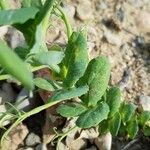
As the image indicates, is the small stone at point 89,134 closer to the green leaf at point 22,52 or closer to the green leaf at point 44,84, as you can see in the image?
the green leaf at point 44,84

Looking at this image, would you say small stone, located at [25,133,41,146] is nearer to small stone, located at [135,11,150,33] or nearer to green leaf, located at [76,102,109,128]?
green leaf, located at [76,102,109,128]

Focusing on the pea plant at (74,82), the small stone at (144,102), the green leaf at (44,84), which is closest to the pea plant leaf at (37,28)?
the pea plant at (74,82)

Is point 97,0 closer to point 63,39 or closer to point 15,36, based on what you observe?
point 63,39

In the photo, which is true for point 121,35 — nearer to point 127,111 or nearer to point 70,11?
point 70,11

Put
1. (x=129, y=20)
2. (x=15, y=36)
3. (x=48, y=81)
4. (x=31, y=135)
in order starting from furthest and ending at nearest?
(x=129, y=20) → (x=15, y=36) → (x=31, y=135) → (x=48, y=81)

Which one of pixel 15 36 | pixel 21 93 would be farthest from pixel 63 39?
pixel 21 93

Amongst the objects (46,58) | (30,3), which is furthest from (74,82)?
(30,3)
